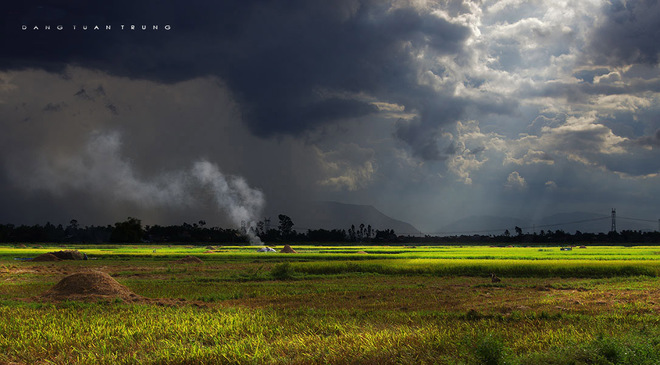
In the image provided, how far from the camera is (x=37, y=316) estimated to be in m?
15.6

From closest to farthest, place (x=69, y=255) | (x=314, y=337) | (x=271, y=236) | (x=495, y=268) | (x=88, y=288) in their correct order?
(x=314, y=337) → (x=88, y=288) → (x=495, y=268) → (x=69, y=255) → (x=271, y=236)

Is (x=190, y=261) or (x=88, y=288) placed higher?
(x=88, y=288)

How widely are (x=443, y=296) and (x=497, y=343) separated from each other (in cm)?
1376

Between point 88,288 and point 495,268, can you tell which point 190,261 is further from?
point 495,268

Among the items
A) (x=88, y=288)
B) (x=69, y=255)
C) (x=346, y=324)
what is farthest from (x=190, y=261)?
(x=346, y=324)

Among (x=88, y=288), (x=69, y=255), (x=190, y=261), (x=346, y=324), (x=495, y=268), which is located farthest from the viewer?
(x=69, y=255)

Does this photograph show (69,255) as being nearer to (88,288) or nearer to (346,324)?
(88,288)

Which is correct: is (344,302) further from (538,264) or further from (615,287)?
(538,264)

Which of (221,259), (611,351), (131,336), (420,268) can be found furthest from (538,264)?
(221,259)

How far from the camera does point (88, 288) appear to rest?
20.9m

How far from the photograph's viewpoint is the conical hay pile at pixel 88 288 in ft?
66.6

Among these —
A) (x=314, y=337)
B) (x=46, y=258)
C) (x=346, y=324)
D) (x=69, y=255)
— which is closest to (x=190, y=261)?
(x=69, y=255)

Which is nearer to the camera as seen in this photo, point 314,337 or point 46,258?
point 314,337

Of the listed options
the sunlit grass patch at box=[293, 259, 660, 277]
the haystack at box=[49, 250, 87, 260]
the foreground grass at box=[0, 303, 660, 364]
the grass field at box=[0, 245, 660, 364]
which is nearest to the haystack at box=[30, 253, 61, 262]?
the haystack at box=[49, 250, 87, 260]
